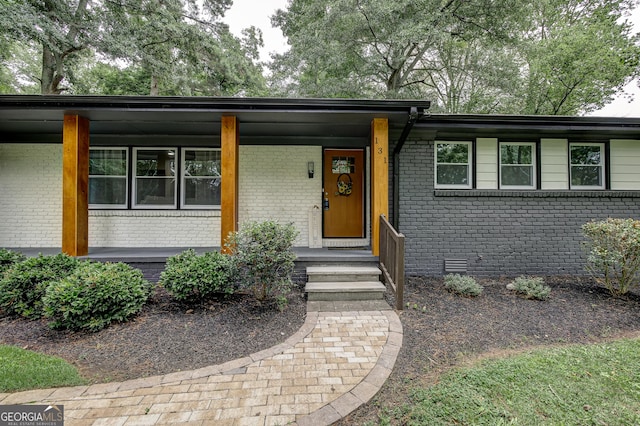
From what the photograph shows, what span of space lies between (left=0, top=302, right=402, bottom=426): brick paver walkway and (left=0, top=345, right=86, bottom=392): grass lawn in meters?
0.08

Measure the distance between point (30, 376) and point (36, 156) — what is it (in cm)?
589

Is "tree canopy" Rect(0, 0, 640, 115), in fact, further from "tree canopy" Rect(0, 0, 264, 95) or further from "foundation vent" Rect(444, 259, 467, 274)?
"foundation vent" Rect(444, 259, 467, 274)

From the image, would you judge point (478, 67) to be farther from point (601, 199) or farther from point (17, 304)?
point (17, 304)

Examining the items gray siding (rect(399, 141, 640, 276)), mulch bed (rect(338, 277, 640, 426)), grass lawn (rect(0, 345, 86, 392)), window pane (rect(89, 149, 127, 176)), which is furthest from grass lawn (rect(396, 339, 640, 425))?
window pane (rect(89, 149, 127, 176))

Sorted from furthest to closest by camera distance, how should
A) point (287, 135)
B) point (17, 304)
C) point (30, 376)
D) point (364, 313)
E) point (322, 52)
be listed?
1. point (322, 52)
2. point (287, 135)
3. point (364, 313)
4. point (17, 304)
5. point (30, 376)

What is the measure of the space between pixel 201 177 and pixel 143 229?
167 cm

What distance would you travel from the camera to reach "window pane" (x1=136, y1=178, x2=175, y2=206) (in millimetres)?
6215

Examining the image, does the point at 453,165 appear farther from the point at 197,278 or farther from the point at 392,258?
the point at 197,278

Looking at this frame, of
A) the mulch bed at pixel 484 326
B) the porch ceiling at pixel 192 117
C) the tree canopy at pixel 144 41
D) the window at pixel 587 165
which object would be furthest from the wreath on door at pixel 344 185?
the tree canopy at pixel 144 41

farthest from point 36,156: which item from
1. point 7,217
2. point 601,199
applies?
point 601,199

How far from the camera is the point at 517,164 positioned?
231 inches

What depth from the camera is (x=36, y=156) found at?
Answer: 6129 mm

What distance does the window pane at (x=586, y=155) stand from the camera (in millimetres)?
5887

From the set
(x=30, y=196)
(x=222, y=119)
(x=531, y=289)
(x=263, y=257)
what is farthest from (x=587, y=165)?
(x=30, y=196)
